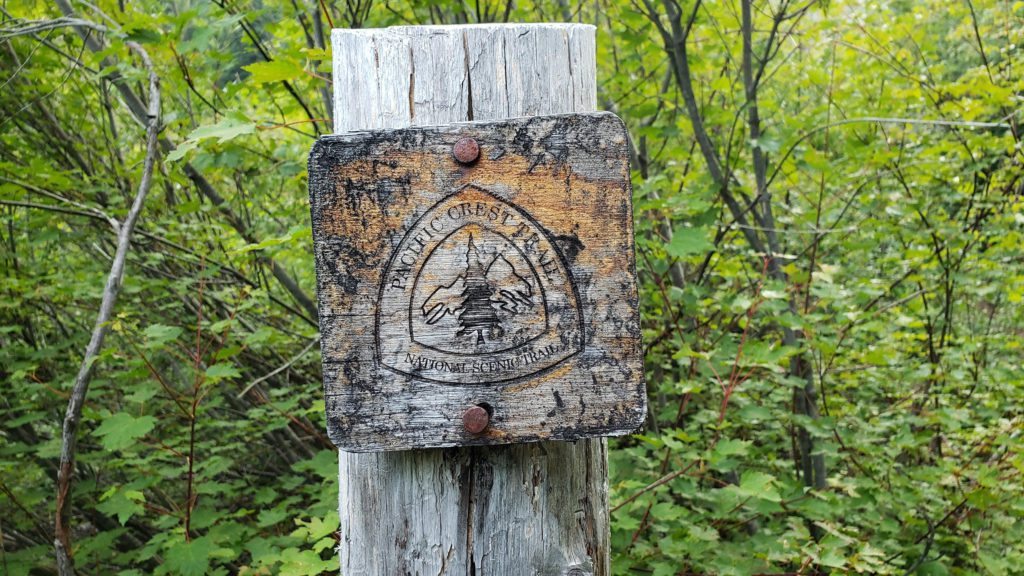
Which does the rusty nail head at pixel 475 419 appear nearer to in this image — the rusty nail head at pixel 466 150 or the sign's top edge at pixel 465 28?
the rusty nail head at pixel 466 150

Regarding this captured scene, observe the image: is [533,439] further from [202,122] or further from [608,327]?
[202,122]

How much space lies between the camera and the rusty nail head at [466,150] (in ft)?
3.50

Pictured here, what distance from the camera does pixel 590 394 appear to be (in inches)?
42.4

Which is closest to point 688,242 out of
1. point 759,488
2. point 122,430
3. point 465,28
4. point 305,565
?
point 759,488

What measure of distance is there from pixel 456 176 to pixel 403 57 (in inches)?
9.8

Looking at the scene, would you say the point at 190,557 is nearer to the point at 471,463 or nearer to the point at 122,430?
the point at 122,430

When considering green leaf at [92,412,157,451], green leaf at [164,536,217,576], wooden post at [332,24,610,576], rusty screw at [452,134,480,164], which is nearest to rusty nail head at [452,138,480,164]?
Answer: rusty screw at [452,134,480,164]

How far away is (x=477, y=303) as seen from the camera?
1.08 metres

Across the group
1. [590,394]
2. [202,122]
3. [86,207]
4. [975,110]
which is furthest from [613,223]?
[202,122]

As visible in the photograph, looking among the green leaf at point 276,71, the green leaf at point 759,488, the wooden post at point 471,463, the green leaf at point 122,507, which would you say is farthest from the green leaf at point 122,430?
the green leaf at point 759,488

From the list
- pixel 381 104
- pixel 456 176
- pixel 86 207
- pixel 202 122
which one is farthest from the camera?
pixel 202 122

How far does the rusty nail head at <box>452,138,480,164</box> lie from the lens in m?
1.07

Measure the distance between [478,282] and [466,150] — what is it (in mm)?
197

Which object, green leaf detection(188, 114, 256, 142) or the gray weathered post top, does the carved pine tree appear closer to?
the gray weathered post top
